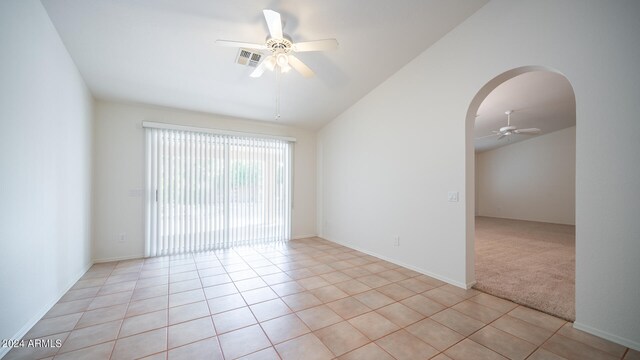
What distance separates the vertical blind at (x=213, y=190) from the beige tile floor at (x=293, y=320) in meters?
0.96

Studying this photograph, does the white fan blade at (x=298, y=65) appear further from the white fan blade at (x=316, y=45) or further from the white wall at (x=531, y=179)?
the white wall at (x=531, y=179)

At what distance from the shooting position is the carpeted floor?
2429mm

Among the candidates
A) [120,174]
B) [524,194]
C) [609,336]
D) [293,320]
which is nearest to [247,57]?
[120,174]

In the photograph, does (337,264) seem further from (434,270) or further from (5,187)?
(5,187)

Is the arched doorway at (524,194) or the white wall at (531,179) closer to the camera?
the arched doorway at (524,194)

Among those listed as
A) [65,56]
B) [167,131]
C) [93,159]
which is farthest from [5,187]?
[167,131]

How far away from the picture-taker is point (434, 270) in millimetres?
3121

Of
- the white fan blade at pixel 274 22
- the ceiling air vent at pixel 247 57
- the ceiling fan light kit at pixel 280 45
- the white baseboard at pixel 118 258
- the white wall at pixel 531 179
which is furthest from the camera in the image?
the white wall at pixel 531 179

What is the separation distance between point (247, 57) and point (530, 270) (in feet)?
15.9

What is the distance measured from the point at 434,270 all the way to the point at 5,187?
4.26 meters

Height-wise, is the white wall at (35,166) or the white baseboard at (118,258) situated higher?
the white wall at (35,166)

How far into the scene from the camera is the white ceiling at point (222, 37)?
90.1 inches

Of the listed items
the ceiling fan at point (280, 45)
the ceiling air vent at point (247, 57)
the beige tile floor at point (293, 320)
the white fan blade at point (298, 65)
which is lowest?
the beige tile floor at point (293, 320)

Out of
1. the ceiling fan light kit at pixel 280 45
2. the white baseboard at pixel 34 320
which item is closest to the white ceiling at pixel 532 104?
the ceiling fan light kit at pixel 280 45
